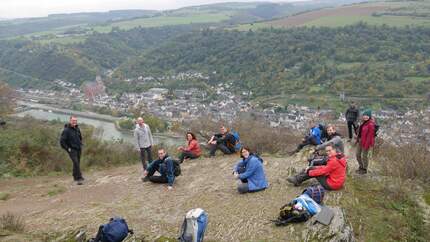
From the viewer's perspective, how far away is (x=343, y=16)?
72.6 meters

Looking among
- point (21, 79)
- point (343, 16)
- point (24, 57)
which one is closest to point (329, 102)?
point (343, 16)

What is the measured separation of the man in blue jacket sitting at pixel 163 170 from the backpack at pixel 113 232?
2841 millimetres

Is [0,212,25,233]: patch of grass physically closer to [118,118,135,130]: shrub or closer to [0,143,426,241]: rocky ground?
[0,143,426,241]: rocky ground

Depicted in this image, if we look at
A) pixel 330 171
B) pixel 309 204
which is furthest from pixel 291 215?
pixel 330 171

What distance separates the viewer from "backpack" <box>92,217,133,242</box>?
7.12 meters

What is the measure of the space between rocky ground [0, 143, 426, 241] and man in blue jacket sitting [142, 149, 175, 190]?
20 centimetres

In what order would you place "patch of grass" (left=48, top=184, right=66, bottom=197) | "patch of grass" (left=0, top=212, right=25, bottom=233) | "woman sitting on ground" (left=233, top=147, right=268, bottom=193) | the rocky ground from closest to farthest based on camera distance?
the rocky ground < "patch of grass" (left=0, top=212, right=25, bottom=233) < "woman sitting on ground" (left=233, top=147, right=268, bottom=193) < "patch of grass" (left=48, top=184, right=66, bottom=197)

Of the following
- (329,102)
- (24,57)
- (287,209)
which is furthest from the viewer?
(24,57)

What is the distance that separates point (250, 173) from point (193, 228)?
8.24 ft

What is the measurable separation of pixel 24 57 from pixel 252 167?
8433cm

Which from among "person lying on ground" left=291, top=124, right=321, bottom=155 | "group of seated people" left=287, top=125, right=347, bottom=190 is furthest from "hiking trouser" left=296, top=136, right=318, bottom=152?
"group of seated people" left=287, top=125, right=347, bottom=190

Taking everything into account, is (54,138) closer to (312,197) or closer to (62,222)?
(62,222)

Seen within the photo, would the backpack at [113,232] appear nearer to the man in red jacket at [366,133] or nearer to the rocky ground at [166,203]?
the rocky ground at [166,203]

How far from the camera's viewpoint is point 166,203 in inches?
368
